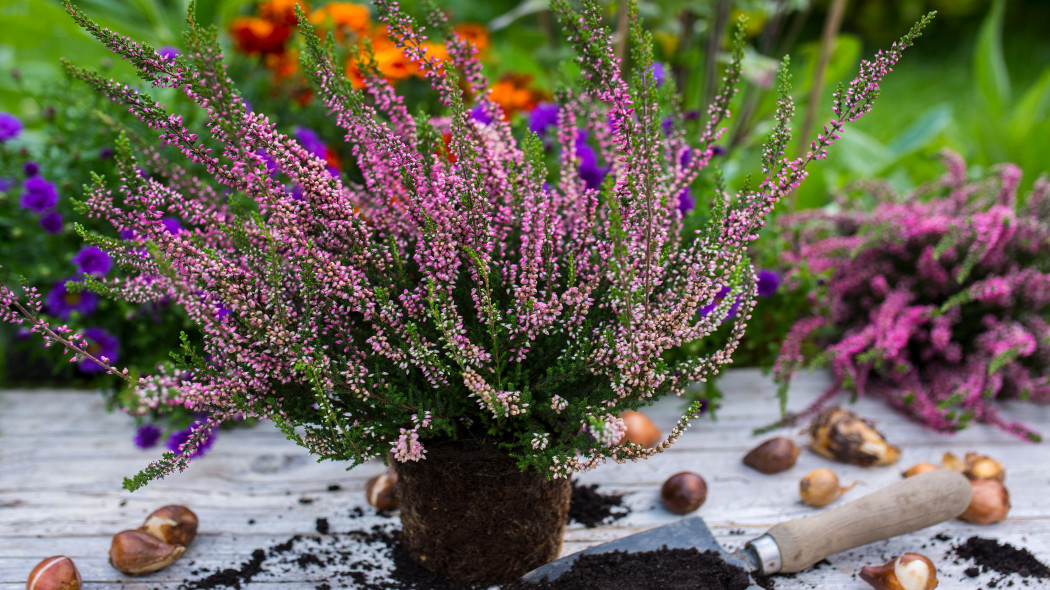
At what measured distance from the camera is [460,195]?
3.20ft

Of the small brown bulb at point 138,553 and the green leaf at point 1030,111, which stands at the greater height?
the green leaf at point 1030,111

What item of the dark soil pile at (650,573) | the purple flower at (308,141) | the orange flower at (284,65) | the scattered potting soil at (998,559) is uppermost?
the orange flower at (284,65)

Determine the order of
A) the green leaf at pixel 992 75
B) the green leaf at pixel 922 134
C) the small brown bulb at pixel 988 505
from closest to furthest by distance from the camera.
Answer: the small brown bulb at pixel 988 505 → the green leaf at pixel 922 134 → the green leaf at pixel 992 75

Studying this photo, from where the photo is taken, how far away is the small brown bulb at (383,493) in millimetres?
1464

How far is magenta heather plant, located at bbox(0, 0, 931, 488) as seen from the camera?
92cm

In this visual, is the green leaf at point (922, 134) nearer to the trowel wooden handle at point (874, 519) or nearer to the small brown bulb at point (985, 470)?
the small brown bulb at point (985, 470)

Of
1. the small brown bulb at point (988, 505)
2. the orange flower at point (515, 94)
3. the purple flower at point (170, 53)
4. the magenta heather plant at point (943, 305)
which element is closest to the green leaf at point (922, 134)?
the magenta heather plant at point (943, 305)

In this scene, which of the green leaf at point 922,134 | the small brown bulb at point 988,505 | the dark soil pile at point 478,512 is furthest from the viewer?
the green leaf at point 922,134

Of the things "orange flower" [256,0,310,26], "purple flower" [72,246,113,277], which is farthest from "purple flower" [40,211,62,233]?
"orange flower" [256,0,310,26]

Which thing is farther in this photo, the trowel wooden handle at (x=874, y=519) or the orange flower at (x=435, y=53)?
the trowel wooden handle at (x=874, y=519)

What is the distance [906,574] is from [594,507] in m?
0.53

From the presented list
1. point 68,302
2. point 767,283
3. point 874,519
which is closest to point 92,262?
point 68,302

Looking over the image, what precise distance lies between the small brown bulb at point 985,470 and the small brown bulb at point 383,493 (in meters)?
1.12

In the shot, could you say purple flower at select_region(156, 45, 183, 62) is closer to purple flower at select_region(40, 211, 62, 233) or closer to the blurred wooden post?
purple flower at select_region(40, 211, 62, 233)
